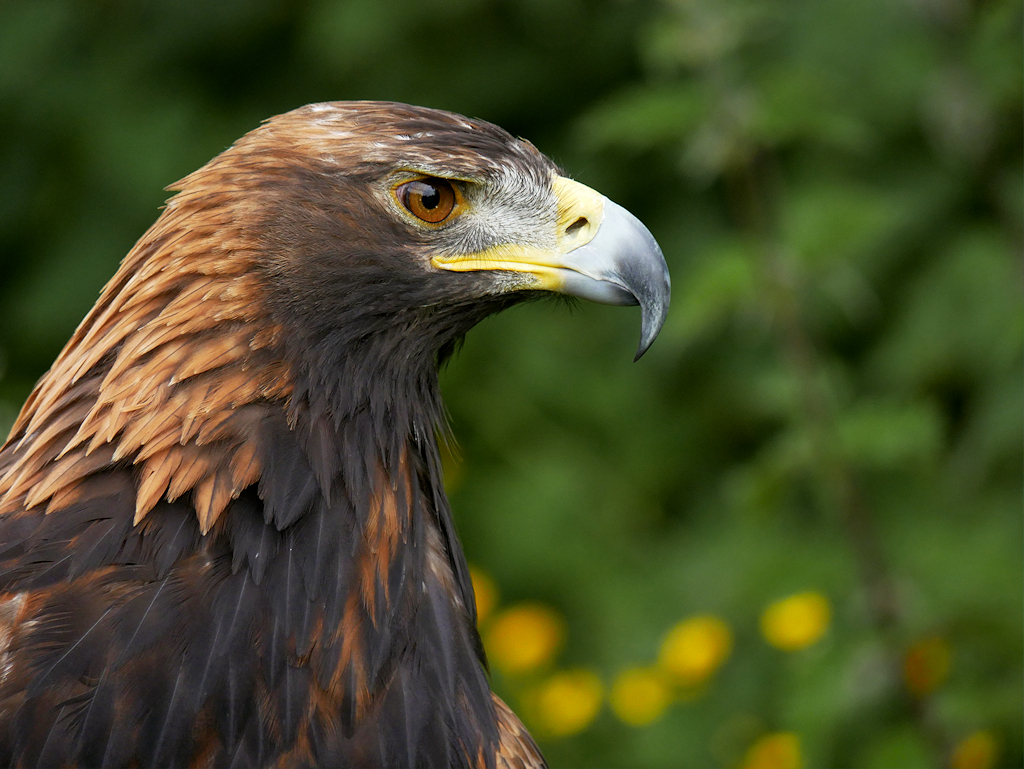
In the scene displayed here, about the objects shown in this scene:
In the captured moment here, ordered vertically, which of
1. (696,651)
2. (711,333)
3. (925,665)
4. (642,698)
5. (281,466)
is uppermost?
(281,466)

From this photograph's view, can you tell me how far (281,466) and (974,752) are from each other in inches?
80.1

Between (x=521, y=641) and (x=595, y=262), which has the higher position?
(x=595, y=262)

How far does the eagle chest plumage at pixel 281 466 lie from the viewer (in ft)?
5.66

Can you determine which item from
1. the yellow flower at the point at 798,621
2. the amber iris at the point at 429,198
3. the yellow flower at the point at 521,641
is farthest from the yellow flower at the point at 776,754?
the amber iris at the point at 429,198

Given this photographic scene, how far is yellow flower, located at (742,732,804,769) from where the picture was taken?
3.07m

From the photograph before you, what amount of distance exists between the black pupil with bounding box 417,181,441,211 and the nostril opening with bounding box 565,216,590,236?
0.72 ft

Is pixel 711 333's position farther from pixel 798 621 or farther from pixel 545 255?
pixel 545 255

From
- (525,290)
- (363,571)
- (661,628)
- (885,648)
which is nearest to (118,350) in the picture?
(363,571)

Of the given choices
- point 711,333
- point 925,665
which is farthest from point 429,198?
point 711,333

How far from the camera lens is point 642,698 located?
3.38 meters

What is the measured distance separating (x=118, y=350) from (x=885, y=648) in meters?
1.92

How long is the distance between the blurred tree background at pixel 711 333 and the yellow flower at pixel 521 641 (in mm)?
12

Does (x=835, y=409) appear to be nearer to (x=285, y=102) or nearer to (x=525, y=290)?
(x=525, y=290)

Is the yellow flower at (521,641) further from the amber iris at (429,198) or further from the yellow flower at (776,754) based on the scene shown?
the amber iris at (429,198)
